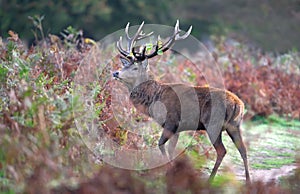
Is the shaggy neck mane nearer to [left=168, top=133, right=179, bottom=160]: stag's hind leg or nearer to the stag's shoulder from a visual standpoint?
[left=168, top=133, right=179, bottom=160]: stag's hind leg

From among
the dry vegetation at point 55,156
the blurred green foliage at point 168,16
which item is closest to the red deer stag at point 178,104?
the dry vegetation at point 55,156

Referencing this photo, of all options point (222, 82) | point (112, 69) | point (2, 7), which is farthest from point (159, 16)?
point (112, 69)

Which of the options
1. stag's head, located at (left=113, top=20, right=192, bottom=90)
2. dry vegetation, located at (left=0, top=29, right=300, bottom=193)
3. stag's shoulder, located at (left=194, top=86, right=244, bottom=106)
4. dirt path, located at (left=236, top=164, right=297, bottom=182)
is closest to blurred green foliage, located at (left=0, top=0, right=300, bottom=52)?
dirt path, located at (left=236, top=164, right=297, bottom=182)

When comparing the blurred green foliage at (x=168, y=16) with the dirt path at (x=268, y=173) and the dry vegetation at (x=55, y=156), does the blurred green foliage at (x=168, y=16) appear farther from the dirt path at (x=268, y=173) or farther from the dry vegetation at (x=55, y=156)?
the dry vegetation at (x=55, y=156)

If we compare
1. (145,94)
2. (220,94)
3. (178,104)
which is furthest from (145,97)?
(220,94)

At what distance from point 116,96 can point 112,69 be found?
39.9 inches

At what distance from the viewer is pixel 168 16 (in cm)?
2872

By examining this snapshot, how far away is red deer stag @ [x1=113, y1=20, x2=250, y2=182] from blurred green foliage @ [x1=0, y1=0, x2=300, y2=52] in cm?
1308

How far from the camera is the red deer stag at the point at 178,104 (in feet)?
29.1

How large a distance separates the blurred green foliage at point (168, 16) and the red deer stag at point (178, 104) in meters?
13.1

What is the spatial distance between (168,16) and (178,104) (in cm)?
1989

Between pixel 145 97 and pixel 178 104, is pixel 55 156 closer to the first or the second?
pixel 178 104

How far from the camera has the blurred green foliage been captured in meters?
24.3

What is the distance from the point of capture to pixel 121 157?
28.0 feet
